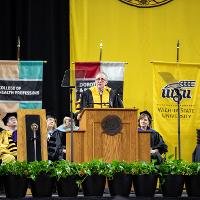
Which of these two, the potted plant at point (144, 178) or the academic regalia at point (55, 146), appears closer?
the potted plant at point (144, 178)

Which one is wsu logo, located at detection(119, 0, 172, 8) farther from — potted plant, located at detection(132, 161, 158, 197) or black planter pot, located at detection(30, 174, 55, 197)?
black planter pot, located at detection(30, 174, 55, 197)

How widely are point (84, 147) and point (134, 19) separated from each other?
17.2 feet

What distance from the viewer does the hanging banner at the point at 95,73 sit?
31.6 ft

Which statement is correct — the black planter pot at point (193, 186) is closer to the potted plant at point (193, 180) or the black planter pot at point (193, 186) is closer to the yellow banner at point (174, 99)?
the potted plant at point (193, 180)

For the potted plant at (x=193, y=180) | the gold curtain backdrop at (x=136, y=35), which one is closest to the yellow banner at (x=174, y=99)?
the gold curtain backdrop at (x=136, y=35)

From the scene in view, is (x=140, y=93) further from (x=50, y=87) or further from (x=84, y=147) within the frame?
(x=84, y=147)

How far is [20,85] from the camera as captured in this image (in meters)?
9.80

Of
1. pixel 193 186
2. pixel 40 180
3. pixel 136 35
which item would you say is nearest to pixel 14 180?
pixel 40 180

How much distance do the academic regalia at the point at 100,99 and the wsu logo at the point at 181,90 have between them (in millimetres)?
2320

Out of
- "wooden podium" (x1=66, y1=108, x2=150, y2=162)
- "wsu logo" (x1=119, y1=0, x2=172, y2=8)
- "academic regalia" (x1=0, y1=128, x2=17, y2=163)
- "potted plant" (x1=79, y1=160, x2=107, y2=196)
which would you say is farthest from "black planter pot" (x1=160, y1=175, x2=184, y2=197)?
"wsu logo" (x1=119, y1=0, x2=172, y2=8)

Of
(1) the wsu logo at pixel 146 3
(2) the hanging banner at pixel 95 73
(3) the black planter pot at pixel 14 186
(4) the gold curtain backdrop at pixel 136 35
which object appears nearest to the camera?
(3) the black planter pot at pixel 14 186

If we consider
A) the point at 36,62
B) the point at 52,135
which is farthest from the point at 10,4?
the point at 52,135

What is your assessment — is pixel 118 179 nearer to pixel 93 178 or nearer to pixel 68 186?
pixel 93 178

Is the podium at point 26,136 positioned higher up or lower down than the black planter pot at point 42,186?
higher up
